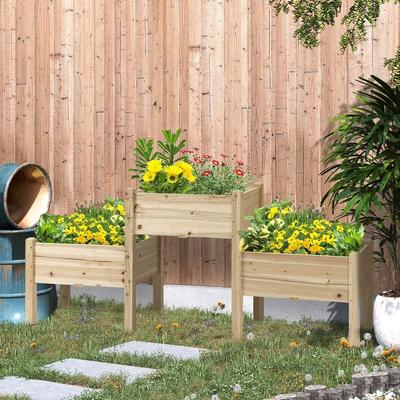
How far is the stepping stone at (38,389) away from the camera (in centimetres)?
588

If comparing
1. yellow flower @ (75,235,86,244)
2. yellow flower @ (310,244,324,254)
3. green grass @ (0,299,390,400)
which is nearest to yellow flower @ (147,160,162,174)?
yellow flower @ (75,235,86,244)

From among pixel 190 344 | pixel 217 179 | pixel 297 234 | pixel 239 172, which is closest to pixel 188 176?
pixel 217 179

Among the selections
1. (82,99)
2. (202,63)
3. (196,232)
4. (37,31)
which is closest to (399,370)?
(196,232)

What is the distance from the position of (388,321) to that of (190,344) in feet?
4.76

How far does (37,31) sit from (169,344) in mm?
3441

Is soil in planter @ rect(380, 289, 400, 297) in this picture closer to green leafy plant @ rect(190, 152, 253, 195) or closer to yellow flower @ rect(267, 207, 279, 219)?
yellow flower @ rect(267, 207, 279, 219)

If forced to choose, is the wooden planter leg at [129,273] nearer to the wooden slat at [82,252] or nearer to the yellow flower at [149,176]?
the wooden slat at [82,252]

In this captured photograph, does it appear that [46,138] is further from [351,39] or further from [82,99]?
[351,39]

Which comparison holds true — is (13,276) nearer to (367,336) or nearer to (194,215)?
(194,215)

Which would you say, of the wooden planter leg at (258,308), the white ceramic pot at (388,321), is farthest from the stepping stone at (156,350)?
the white ceramic pot at (388,321)

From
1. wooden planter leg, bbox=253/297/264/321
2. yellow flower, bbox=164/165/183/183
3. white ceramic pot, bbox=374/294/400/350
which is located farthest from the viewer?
wooden planter leg, bbox=253/297/264/321

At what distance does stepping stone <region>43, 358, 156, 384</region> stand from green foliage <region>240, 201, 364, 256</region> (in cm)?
140

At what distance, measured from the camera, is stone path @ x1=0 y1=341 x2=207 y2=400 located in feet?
19.5

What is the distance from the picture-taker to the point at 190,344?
24.3 feet
